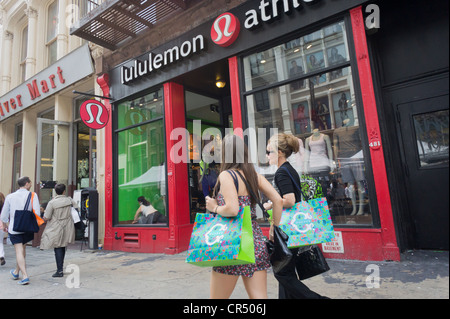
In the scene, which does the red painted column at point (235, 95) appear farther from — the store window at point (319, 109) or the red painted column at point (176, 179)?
the red painted column at point (176, 179)

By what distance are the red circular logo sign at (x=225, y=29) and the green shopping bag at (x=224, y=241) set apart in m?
4.98

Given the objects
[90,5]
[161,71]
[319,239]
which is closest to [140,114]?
[161,71]

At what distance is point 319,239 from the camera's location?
9.46 feet

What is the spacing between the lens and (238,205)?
2492 mm

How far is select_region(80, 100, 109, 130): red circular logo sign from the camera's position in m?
8.05

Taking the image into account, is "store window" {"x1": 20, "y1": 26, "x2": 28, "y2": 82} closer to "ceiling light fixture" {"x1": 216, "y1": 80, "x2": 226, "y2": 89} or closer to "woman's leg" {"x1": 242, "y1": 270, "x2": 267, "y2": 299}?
"ceiling light fixture" {"x1": 216, "y1": 80, "x2": 226, "y2": 89}

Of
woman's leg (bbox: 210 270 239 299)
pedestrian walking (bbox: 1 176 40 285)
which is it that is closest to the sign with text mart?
pedestrian walking (bbox: 1 176 40 285)

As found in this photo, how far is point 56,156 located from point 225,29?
8059 mm

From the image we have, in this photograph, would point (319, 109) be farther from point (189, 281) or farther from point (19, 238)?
point (19, 238)

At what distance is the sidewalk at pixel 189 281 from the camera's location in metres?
3.58

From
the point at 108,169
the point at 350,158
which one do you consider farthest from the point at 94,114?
the point at 350,158

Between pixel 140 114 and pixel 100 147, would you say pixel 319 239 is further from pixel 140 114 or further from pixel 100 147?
pixel 100 147

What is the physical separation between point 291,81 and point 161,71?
356 centimetres

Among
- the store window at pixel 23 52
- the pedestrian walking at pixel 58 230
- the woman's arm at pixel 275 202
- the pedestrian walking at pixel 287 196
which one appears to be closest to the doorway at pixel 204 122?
the pedestrian walking at pixel 58 230
